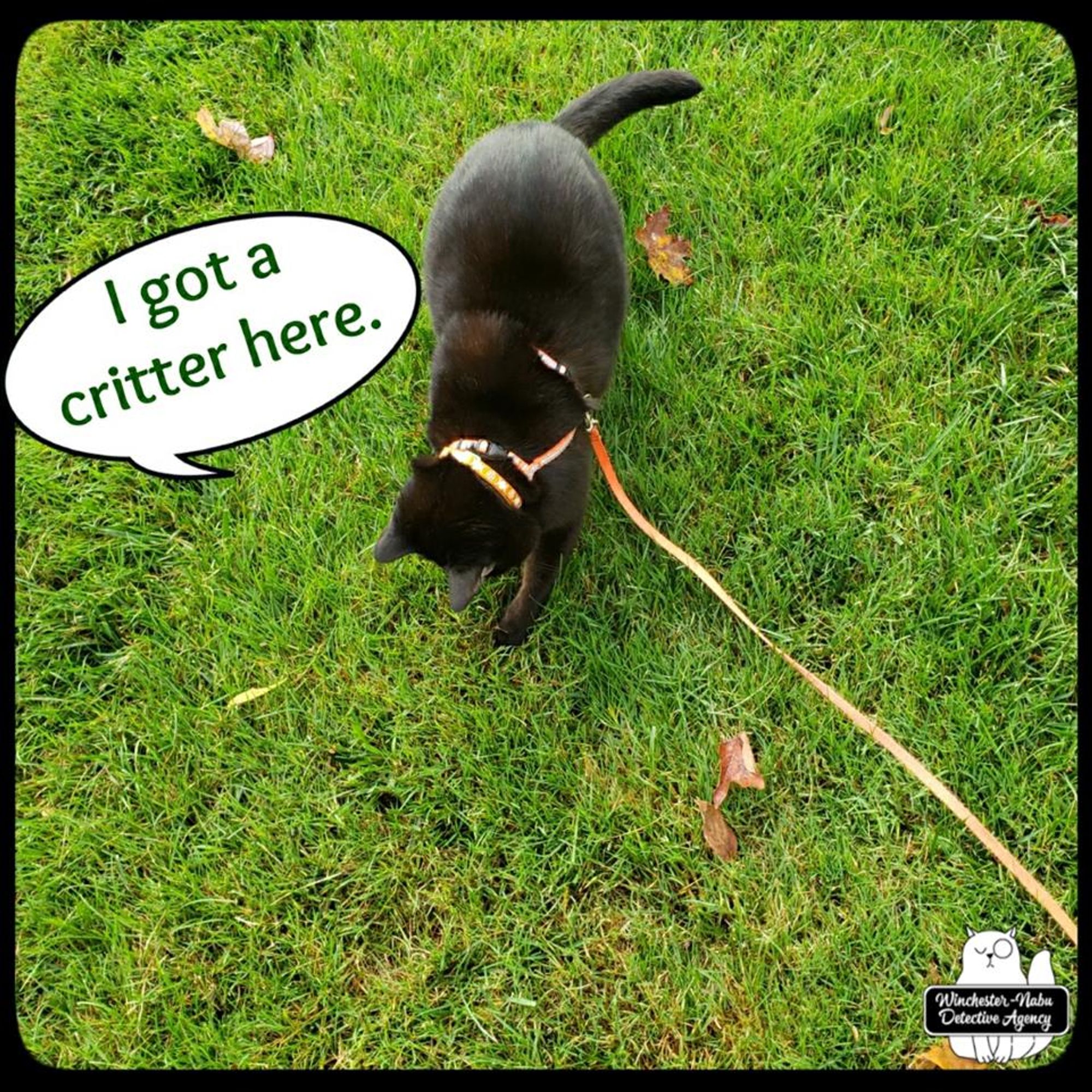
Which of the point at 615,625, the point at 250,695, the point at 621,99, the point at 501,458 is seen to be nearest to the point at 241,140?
the point at 621,99

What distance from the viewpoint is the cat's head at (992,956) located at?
1954mm

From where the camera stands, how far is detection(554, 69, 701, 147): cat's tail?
2342 mm

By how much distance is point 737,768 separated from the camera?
2123 mm

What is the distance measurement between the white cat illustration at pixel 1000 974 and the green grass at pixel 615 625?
4cm

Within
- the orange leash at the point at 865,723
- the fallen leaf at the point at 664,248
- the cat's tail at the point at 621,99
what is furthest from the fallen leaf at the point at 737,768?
the cat's tail at the point at 621,99

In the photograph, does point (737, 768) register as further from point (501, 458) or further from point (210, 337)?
point (210, 337)

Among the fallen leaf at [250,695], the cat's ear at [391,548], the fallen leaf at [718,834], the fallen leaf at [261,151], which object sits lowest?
the fallen leaf at [718,834]

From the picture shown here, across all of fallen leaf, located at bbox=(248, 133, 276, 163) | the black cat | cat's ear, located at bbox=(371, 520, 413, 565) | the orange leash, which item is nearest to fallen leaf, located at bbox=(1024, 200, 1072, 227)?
the black cat

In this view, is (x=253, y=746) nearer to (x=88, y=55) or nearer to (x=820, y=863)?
(x=820, y=863)

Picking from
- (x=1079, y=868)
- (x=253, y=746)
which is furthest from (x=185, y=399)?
(x=1079, y=868)

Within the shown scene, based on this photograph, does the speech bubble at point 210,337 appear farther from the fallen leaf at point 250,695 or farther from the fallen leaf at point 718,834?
the fallen leaf at point 718,834

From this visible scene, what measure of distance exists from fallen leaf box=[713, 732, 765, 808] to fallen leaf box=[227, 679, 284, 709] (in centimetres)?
119

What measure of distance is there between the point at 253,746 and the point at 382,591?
529 millimetres

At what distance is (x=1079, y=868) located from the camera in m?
2.02
